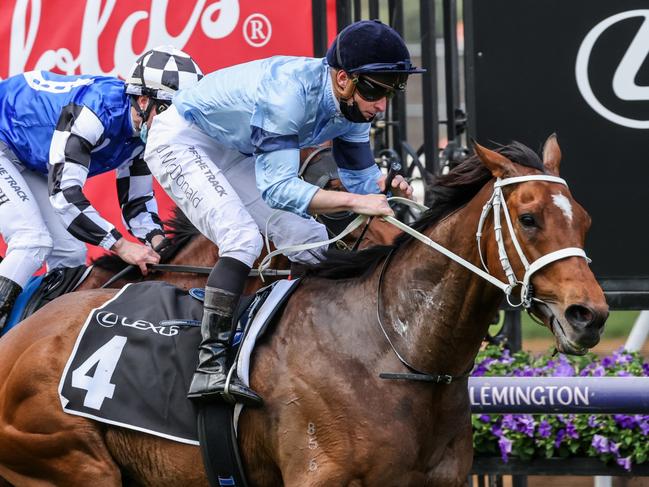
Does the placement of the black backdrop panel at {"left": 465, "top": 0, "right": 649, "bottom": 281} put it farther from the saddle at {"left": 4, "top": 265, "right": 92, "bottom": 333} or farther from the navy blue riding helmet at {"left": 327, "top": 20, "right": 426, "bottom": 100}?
the saddle at {"left": 4, "top": 265, "right": 92, "bottom": 333}

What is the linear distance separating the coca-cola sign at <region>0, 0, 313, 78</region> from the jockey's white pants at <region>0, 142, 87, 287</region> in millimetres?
1292

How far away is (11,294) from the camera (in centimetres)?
516

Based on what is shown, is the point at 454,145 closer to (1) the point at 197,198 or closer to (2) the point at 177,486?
(1) the point at 197,198

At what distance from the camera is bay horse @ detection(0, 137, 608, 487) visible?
3578 millimetres

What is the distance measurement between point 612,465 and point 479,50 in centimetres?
197

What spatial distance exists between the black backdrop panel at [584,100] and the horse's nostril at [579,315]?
2241mm

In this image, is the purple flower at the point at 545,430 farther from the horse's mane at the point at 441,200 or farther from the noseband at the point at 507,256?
the noseband at the point at 507,256

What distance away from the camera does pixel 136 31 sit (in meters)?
6.68

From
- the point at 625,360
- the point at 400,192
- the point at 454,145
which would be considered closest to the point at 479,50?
the point at 454,145

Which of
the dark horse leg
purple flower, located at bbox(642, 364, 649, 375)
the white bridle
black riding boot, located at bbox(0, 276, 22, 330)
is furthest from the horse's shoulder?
purple flower, located at bbox(642, 364, 649, 375)

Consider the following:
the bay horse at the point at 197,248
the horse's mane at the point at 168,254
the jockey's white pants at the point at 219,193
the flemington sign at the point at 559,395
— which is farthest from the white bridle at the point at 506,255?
the horse's mane at the point at 168,254

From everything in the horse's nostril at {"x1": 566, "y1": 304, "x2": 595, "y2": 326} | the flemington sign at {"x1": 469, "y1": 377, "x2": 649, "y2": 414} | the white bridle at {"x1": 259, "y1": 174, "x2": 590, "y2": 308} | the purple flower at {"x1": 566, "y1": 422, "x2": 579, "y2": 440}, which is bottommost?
the purple flower at {"x1": 566, "y1": 422, "x2": 579, "y2": 440}

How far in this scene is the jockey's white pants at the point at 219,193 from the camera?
4.23m

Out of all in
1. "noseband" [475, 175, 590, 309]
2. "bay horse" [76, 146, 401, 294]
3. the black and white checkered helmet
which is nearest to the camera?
"noseband" [475, 175, 590, 309]
